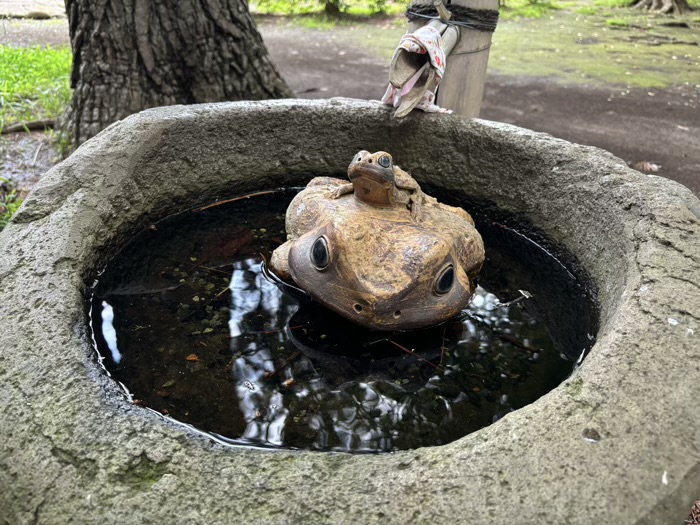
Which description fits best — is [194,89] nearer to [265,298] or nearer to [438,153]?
[438,153]

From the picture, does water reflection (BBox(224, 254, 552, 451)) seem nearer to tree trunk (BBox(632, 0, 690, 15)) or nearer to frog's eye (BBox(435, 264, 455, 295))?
frog's eye (BBox(435, 264, 455, 295))

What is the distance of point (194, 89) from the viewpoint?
3133 mm

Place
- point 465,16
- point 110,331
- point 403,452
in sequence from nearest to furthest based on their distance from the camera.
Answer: point 403,452
point 110,331
point 465,16

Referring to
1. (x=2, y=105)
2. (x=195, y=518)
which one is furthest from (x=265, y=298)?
(x=2, y=105)

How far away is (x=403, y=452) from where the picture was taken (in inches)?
41.7

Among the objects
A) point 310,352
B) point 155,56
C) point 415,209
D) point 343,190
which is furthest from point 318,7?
point 310,352

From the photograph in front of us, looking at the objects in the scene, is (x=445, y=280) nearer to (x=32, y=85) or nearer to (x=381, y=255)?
(x=381, y=255)

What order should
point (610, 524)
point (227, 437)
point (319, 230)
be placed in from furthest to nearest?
point (319, 230), point (227, 437), point (610, 524)

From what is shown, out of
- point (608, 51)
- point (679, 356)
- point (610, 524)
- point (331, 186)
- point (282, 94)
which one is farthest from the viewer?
point (608, 51)

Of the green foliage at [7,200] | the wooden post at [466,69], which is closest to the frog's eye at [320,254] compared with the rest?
the wooden post at [466,69]

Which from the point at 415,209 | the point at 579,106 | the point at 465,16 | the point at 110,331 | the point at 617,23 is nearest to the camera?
the point at 110,331

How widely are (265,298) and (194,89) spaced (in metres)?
1.74

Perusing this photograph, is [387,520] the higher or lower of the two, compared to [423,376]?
higher

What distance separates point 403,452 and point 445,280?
616 millimetres
